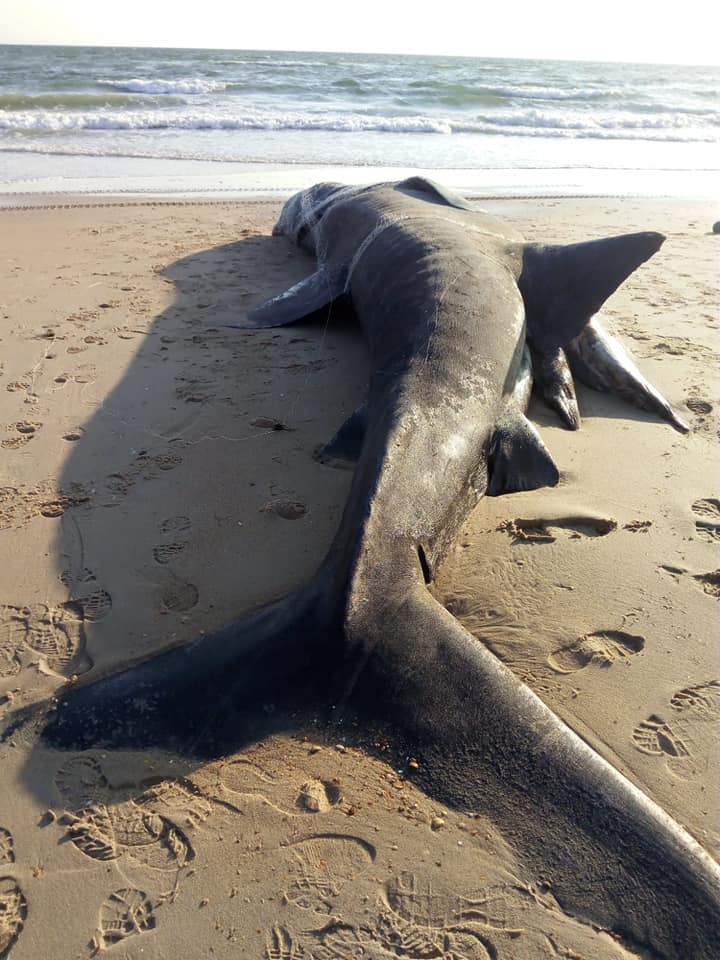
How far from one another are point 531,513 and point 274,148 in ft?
46.9

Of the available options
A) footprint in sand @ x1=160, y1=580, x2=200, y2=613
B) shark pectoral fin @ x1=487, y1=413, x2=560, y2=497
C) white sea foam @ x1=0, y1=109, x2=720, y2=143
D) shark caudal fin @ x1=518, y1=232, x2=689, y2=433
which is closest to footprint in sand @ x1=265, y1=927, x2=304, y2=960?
footprint in sand @ x1=160, y1=580, x2=200, y2=613

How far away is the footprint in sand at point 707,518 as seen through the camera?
11.7 feet

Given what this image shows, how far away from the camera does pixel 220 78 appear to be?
2884cm

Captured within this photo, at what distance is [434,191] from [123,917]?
18.5 ft

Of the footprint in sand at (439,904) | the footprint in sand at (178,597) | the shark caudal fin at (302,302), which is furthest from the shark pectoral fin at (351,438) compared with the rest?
the shark caudal fin at (302,302)

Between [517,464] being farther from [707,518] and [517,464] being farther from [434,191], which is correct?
[434,191]

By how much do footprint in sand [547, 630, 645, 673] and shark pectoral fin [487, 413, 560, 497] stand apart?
0.71m

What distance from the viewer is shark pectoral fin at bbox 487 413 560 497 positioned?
3.32 m

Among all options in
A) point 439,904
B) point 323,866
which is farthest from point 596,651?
point 323,866

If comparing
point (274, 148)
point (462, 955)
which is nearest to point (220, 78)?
point (274, 148)

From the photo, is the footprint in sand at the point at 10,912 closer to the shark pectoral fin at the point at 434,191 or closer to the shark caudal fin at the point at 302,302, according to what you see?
the shark caudal fin at the point at 302,302

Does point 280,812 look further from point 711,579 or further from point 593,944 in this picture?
point 711,579

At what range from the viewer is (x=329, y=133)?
18.0 meters

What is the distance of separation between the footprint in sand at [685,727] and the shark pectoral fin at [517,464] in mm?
1047
